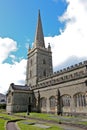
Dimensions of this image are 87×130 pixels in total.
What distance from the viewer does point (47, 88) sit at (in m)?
46.1

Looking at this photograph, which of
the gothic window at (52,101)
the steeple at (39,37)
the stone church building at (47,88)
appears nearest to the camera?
the stone church building at (47,88)

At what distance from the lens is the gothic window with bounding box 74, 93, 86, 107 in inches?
1310

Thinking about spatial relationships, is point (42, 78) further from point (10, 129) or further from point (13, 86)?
point (10, 129)

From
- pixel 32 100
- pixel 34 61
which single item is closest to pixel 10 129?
pixel 32 100

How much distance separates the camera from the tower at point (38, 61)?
65562 millimetres

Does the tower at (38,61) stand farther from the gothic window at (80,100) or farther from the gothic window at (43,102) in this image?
the gothic window at (80,100)

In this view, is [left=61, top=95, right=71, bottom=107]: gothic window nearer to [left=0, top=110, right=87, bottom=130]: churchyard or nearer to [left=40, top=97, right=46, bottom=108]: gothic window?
[left=0, top=110, right=87, bottom=130]: churchyard

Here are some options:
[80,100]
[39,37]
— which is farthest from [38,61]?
[80,100]

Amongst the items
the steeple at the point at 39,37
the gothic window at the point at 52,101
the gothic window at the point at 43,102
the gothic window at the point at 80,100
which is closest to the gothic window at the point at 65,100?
the gothic window at the point at 80,100

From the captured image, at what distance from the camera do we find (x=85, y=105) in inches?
1284

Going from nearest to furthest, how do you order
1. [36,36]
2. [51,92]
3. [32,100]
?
[51,92] → [32,100] → [36,36]

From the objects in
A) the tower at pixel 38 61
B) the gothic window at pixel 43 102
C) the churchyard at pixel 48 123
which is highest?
the tower at pixel 38 61

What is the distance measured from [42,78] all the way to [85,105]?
30201 millimetres

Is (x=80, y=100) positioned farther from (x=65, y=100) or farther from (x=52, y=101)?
(x=52, y=101)
